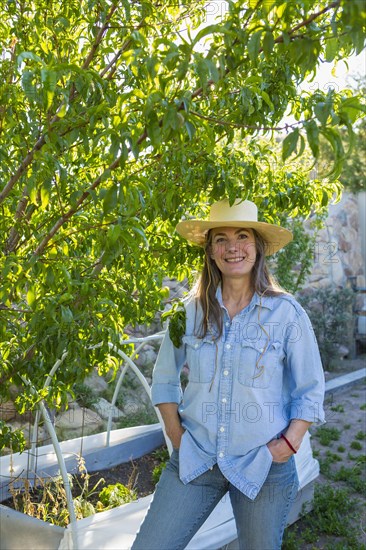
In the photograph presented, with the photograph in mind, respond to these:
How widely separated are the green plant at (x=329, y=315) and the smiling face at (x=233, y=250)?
25.3 ft

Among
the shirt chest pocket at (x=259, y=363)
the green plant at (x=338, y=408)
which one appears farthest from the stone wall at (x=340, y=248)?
the shirt chest pocket at (x=259, y=363)

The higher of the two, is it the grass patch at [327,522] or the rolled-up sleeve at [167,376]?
the rolled-up sleeve at [167,376]

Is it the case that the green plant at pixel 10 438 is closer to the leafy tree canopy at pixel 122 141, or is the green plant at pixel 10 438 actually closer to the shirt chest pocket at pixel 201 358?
the leafy tree canopy at pixel 122 141

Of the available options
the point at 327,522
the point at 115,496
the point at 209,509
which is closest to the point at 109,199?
the point at 209,509

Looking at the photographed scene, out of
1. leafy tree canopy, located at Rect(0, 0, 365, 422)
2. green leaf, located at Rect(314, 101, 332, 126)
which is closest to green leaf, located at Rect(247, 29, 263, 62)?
leafy tree canopy, located at Rect(0, 0, 365, 422)

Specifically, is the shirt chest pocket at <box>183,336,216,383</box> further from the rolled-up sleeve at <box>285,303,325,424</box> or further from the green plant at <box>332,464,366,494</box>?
the green plant at <box>332,464,366,494</box>

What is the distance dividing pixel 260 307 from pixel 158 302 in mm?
606

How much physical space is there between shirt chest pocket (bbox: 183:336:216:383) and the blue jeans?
32 cm

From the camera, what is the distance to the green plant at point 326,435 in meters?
6.74

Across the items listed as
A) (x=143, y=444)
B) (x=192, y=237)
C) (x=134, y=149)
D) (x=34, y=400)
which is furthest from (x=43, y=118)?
(x=143, y=444)

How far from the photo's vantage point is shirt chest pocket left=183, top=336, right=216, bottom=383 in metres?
2.55

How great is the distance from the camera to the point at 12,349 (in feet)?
9.48

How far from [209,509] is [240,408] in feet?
1.25

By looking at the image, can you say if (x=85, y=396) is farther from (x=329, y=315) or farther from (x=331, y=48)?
(x=331, y=48)
